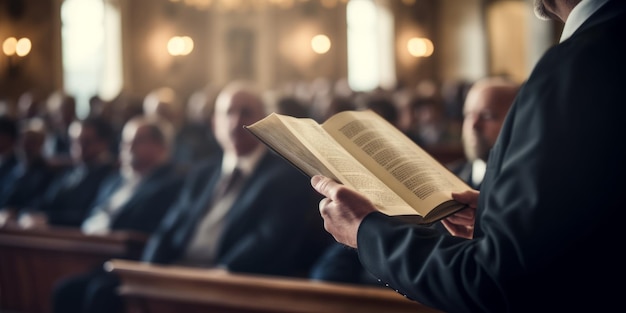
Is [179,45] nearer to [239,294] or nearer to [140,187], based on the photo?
[140,187]

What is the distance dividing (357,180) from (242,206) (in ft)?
9.01

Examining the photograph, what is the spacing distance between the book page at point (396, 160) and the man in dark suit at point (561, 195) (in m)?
0.32

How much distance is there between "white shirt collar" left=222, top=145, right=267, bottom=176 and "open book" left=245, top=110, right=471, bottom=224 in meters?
2.58

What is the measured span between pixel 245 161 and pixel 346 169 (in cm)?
295

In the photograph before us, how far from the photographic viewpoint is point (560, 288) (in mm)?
1320

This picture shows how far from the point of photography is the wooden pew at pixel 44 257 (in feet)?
15.4

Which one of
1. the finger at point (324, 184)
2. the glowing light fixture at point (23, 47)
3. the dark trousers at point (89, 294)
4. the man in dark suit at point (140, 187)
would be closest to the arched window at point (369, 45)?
the glowing light fixture at point (23, 47)

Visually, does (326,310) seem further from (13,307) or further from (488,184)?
(13,307)

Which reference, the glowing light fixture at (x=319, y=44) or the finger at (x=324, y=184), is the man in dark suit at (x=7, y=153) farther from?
the glowing light fixture at (x=319, y=44)

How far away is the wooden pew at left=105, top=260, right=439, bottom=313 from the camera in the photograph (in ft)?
9.61

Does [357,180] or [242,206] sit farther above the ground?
[357,180]

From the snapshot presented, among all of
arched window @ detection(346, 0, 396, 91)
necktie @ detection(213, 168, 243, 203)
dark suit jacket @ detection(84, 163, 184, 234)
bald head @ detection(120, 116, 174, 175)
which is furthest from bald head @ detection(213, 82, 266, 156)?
arched window @ detection(346, 0, 396, 91)

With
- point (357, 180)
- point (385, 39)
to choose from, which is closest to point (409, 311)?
point (357, 180)

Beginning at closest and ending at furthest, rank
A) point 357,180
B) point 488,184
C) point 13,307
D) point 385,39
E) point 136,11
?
point 488,184, point 357,180, point 13,307, point 136,11, point 385,39
